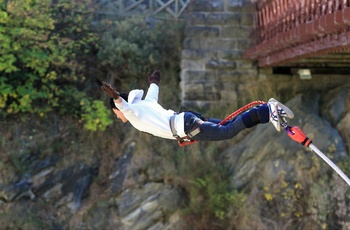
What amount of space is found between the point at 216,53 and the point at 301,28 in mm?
4132

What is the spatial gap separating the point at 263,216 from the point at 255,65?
3220mm

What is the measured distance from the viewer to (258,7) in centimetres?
1074

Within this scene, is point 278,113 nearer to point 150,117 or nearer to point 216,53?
point 150,117

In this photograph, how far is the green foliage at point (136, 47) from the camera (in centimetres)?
1173

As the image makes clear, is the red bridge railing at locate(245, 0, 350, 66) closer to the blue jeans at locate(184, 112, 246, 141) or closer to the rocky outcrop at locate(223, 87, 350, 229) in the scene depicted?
the rocky outcrop at locate(223, 87, 350, 229)

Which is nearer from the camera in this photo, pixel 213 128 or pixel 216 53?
pixel 213 128

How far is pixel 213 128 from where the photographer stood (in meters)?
5.77

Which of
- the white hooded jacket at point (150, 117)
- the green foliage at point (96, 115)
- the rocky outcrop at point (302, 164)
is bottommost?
the rocky outcrop at point (302, 164)

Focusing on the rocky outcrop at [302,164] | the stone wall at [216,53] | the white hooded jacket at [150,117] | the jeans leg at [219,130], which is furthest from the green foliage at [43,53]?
the jeans leg at [219,130]

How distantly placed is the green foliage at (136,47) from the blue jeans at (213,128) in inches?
235

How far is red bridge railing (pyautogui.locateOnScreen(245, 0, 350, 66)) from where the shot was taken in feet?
20.4

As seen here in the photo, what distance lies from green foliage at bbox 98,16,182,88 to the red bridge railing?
230 cm

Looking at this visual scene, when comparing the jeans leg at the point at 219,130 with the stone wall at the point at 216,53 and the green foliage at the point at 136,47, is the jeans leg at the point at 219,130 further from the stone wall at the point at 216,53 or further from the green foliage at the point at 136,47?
the green foliage at the point at 136,47

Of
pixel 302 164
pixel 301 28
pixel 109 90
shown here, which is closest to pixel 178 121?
pixel 109 90
